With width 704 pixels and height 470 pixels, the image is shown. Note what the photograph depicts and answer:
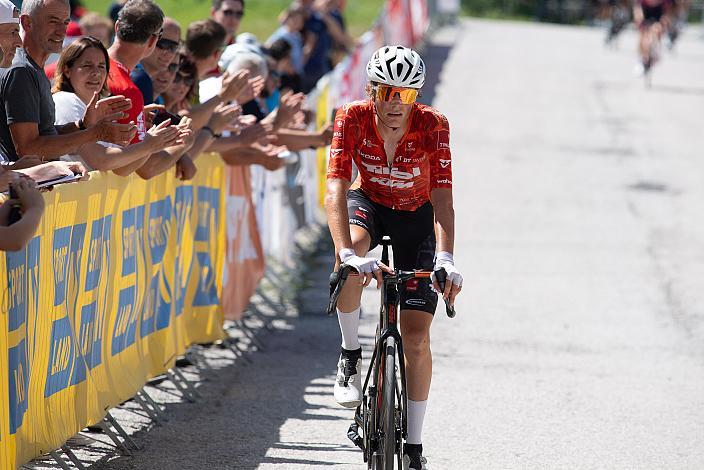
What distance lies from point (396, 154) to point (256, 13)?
35424 mm

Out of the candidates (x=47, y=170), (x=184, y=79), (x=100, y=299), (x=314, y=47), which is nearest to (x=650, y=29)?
(x=314, y=47)

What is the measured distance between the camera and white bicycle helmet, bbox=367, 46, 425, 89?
6.20m

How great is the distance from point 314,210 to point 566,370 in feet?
18.8

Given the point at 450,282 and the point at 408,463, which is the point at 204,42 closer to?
the point at 408,463

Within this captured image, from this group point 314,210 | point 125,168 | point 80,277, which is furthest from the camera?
point 314,210

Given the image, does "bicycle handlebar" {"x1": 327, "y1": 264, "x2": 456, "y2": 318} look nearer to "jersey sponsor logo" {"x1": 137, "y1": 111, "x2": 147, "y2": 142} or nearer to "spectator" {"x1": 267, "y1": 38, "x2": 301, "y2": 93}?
"jersey sponsor logo" {"x1": 137, "y1": 111, "x2": 147, "y2": 142}

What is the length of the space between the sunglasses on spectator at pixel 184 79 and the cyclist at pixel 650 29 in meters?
21.2

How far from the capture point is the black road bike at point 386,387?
586 cm

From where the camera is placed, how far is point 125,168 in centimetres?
709

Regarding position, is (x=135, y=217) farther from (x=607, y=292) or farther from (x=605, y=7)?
(x=605, y=7)

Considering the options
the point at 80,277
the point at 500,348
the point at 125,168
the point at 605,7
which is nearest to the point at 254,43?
the point at 500,348

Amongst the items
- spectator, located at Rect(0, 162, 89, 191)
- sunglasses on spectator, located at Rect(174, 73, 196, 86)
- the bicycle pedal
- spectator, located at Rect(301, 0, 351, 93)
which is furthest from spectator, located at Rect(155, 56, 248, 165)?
spectator, located at Rect(301, 0, 351, 93)

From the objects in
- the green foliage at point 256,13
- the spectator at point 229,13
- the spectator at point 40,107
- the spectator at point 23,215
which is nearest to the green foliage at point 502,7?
the green foliage at point 256,13

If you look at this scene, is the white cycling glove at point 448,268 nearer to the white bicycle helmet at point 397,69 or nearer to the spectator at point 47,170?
the white bicycle helmet at point 397,69
